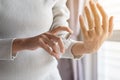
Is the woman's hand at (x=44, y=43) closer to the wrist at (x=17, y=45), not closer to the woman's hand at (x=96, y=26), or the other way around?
the wrist at (x=17, y=45)

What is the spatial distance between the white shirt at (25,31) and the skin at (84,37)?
69 mm

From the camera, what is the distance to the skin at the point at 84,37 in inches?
25.6

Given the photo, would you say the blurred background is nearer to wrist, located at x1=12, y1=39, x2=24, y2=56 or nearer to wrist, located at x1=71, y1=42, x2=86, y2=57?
wrist, located at x1=71, y1=42, x2=86, y2=57

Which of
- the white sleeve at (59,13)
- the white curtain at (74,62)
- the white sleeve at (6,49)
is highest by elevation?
the white sleeve at (59,13)

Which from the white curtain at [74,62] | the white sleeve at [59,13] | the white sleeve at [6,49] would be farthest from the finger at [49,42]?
the white curtain at [74,62]

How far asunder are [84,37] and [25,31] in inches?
8.1

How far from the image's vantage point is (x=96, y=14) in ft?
2.34

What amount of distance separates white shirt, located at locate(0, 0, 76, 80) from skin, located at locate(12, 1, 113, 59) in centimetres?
7

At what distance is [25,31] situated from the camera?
80 cm

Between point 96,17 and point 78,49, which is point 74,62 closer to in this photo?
point 78,49

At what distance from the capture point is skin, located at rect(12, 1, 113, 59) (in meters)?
0.65

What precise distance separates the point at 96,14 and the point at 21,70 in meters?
0.31

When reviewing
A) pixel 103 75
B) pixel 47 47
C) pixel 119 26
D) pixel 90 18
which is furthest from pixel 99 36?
pixel 103 75

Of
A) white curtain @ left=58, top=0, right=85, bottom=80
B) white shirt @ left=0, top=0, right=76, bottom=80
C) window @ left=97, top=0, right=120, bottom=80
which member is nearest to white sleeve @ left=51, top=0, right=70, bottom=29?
white shirt @ left=0, top=0, right=76, bottom=80
